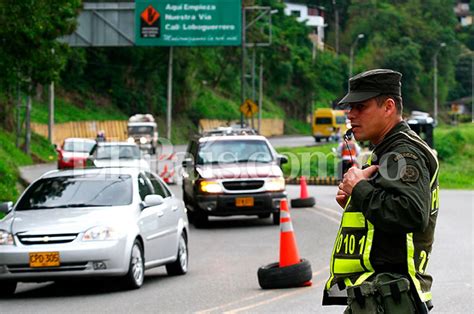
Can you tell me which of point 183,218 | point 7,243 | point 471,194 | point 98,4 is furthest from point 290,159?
point 7,243

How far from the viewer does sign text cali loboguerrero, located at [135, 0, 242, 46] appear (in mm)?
52719

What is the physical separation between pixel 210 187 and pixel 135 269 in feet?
29.7

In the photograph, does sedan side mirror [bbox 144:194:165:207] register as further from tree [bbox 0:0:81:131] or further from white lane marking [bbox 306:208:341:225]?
tree [bbox 0:0:81:131]

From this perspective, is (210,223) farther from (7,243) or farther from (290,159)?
(290,159)

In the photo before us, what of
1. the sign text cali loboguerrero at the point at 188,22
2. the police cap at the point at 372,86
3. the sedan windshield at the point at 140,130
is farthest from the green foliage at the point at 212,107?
the police cap at the point at 372,86

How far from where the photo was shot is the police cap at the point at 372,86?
5793mm

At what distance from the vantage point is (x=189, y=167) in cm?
2459


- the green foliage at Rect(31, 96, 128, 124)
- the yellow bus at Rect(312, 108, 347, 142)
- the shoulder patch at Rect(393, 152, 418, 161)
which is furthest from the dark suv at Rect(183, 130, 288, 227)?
the yellow bus at Rect(312, 108, 347, 142)

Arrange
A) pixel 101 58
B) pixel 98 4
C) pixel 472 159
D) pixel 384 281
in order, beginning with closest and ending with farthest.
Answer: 1. pixel 384 281
2. pixel 472 159
3. pixel 98 4
4. pixel 101 58

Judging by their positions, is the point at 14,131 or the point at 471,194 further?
the point at 14,131

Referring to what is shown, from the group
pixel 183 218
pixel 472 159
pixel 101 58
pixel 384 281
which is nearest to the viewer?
pixel 384 281

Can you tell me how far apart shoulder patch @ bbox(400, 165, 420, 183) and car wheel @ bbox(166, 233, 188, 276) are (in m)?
10.4

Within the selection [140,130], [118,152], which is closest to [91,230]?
[118,152]

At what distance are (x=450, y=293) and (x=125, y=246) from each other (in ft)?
12.2
